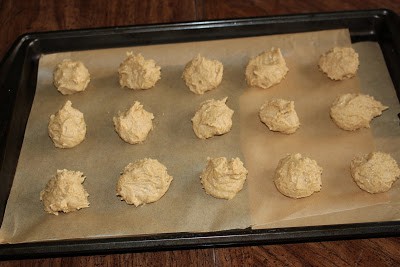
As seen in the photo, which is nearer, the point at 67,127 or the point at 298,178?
the point at 298,178

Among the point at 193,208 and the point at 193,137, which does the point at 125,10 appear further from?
the point at 193,208

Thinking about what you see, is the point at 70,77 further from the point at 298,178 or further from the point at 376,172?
the point at 376,172

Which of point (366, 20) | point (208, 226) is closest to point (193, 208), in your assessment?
point (208, 226)

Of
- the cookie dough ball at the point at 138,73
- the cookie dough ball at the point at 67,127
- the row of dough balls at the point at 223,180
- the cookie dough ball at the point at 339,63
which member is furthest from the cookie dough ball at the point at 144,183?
the cookie dough ball at the point at 339,63

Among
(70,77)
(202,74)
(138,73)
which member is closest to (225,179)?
(202,74)

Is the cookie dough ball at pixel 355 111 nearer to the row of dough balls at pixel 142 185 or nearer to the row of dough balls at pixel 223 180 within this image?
the row of dough balls at pixel 223 180

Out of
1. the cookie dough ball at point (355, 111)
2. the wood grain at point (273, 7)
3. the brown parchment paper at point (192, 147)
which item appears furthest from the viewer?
the wood grain at point (273, 7)

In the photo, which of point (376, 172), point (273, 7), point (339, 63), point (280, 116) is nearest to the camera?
point (376, 172)
